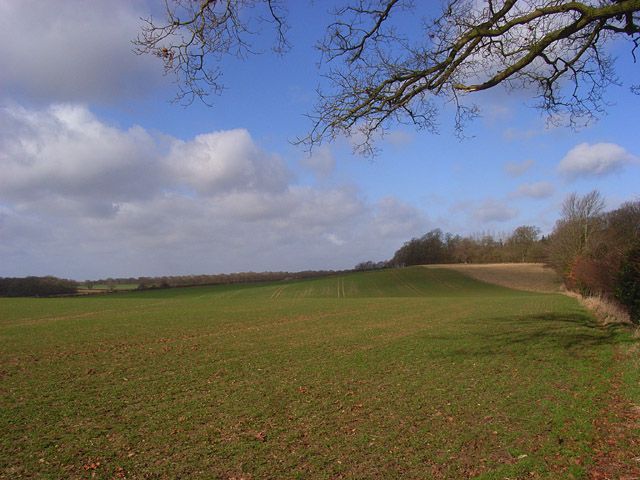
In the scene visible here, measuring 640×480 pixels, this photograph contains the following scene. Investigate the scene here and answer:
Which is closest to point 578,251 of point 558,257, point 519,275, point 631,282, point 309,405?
point 558,257

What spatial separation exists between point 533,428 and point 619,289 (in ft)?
65.9

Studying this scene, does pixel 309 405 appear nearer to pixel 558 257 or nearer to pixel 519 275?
pixel 558 257

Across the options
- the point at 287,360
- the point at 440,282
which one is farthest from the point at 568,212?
the point at 287,360

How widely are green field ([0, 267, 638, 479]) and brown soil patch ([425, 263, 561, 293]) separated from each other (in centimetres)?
6115

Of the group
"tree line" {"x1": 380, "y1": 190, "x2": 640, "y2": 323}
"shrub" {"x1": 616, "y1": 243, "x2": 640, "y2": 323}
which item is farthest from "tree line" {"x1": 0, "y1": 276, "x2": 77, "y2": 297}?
"shrub" {"x1": 616, "y1": 243, "x2": 640, "y2": 323}

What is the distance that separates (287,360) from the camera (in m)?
15.9

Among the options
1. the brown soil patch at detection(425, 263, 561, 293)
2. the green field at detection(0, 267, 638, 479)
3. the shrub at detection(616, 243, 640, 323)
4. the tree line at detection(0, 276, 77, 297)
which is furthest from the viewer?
the tree line at detection(0, 276, 77, 297)

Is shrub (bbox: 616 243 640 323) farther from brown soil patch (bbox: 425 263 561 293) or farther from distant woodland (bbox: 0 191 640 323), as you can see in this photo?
brown soil patch (bbox: 425 263 561 293)

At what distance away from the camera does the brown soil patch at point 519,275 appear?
253 feet

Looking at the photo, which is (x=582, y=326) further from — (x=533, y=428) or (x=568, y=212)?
(x=568, y=212)

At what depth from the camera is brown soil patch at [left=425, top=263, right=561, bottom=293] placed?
77.2m

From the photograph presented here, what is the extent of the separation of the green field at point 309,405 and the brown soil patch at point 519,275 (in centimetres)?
6115

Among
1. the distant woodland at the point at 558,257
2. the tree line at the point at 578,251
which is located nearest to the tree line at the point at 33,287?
the distant woodland at the point at 558,257

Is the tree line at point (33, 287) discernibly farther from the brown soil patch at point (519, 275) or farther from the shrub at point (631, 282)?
the shrub at point (631, 282)
